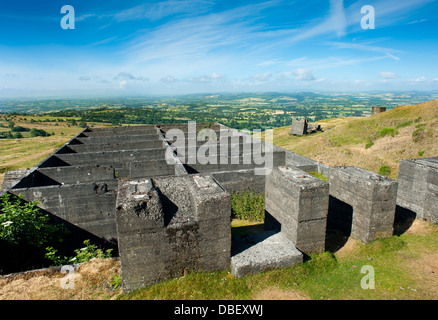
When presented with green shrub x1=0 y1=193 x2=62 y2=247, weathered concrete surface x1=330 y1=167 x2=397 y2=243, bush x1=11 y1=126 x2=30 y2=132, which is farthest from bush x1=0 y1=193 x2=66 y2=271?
bush x1=11 y1=126 x2=30 y2=132

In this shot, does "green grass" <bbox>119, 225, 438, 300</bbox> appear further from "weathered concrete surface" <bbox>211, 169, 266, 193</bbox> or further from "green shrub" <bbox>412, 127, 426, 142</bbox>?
"green shrub" <bbox>412, 127, 426, 142</bbox>

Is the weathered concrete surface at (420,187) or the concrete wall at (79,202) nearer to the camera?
the weathered concrete surface at (420,187)

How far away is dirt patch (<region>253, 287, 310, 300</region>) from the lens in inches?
176

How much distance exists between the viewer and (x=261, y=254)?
5.23 meters

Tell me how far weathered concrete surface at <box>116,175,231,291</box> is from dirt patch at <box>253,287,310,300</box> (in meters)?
0.85

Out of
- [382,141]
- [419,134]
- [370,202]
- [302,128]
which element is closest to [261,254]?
[370,202]

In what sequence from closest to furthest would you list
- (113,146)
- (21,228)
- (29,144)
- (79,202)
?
(21,228), (79,202), (113,146), (29,144)

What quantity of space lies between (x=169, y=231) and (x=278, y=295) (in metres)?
2.29

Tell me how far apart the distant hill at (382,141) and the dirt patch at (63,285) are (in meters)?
12.9

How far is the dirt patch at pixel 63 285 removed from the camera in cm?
440
